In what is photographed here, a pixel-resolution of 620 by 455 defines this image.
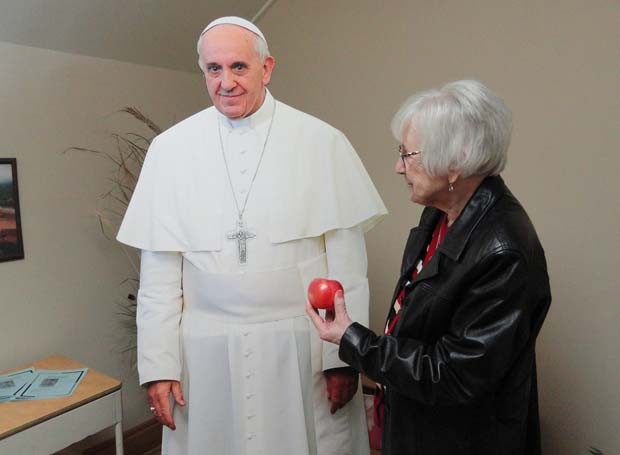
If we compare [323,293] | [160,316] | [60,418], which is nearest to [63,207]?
[60,418]

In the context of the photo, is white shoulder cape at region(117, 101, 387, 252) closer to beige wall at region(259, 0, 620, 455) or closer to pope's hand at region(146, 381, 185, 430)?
Answer: pope's hand at region(146, 381, 185, 430)

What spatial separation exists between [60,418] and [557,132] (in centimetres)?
213

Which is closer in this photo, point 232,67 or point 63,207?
point 232,67

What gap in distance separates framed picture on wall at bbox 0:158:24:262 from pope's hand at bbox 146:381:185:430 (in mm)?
1038

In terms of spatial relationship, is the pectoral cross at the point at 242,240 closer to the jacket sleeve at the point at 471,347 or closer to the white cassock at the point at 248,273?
the white cassock at the point at 248,273

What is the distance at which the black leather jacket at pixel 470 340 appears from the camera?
943mm

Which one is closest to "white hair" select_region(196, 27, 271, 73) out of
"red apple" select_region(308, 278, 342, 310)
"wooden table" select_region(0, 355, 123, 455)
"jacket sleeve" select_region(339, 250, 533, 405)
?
"red apple" select_region(308, 278, 342, 310)

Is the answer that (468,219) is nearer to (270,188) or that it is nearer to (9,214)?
(270,188)

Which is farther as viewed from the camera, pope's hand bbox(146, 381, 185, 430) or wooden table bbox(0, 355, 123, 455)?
wooden table bbox(0, 355, 123, 455)

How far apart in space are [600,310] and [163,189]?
5.29 feet

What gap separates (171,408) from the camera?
1.54 m

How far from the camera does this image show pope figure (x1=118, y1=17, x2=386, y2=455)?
1.47 metres

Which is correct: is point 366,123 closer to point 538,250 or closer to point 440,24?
point 440,24

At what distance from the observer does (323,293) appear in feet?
3.80
